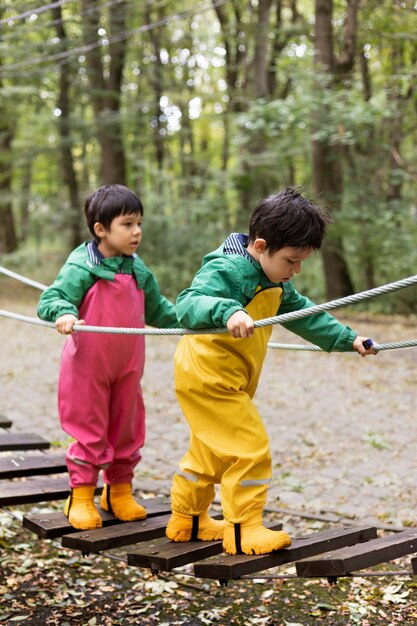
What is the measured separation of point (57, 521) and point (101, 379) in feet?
2.14

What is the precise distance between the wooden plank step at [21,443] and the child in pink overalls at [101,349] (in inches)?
37.5

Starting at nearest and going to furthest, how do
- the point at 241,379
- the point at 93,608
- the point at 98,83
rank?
the point at 241,379 < the point at 93,608 < the point at 98,83

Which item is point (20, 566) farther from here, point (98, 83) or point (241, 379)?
point (98, 83)

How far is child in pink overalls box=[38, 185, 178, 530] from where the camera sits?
10.7 ft

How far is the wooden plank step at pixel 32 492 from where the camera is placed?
3.52 m

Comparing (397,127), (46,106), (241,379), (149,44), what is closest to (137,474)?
(241,379)

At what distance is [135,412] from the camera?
11.3 feet

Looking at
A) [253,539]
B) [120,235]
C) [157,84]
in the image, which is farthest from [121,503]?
[157,84]

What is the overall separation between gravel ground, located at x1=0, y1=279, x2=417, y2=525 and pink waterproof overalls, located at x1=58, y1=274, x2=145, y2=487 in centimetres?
209

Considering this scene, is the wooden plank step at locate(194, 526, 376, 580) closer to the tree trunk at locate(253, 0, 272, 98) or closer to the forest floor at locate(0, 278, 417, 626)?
the forest floor at locate(0, 278, 417, 626)

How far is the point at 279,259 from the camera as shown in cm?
273

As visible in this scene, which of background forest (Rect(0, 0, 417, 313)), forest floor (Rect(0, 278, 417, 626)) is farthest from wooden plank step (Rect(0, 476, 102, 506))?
background forest (Rect(0, 0, 417, 313))

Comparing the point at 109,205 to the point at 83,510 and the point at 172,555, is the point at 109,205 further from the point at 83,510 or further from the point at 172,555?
the point at 172,555

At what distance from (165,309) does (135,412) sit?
20.1 inches
